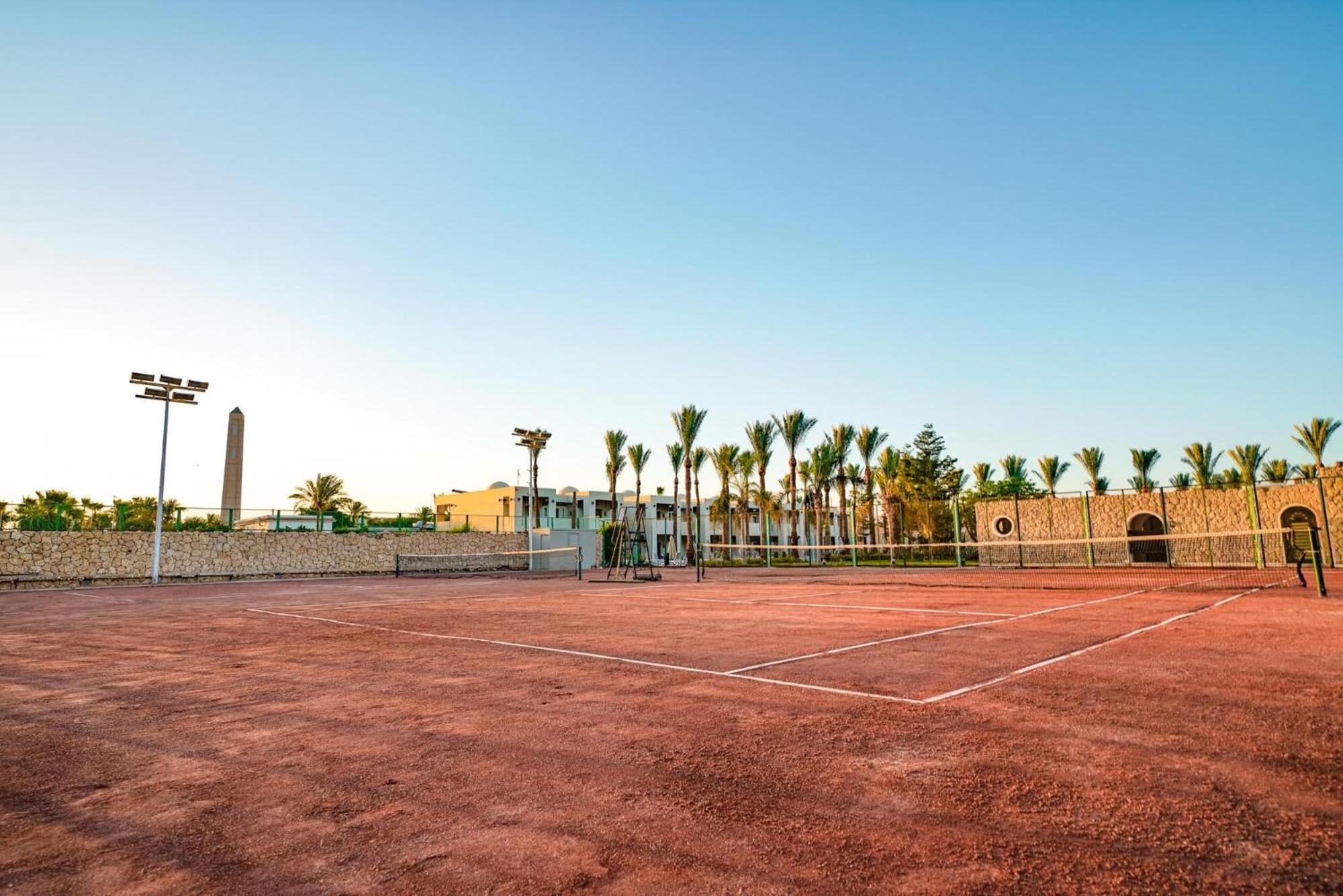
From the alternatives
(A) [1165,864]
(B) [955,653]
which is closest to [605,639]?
(B) [955,653]

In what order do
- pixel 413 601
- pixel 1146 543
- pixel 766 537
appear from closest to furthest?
pixel 413 601 < pixel 1146 543 < pixel 766 537

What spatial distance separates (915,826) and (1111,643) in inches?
257

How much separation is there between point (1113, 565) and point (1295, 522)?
7214mm

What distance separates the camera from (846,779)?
388cm

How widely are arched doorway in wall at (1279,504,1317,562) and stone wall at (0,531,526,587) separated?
4315cm

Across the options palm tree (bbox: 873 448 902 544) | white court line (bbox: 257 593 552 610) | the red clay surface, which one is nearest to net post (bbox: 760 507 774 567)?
palm tree (bbox: 873 448 902 544)

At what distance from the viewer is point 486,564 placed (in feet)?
158

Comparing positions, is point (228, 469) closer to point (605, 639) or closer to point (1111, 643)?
point (605, 639)

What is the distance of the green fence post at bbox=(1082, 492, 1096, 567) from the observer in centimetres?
3325

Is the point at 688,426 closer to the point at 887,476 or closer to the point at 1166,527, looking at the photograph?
the point at 887,476

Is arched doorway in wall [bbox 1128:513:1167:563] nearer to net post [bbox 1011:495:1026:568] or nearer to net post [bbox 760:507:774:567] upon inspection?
net post [bbox 1011:495:1026:568]

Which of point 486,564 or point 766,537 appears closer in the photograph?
point 486,564

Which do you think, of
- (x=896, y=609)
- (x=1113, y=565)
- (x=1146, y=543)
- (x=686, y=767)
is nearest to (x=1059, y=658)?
(x=686, y=767)

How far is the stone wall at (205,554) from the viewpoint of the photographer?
3228cm
